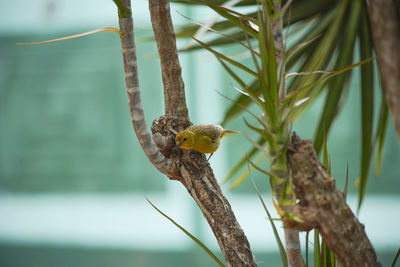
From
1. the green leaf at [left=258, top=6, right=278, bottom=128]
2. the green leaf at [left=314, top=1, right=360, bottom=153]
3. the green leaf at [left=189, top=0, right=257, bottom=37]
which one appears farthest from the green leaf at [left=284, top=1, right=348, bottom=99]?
the green leaf at [left=258, top=6, right=278, bottom=128]

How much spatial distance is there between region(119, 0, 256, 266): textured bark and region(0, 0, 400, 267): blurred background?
2202 mm

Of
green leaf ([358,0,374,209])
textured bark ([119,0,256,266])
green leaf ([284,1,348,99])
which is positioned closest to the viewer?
textured bark ([119,0,256,266])

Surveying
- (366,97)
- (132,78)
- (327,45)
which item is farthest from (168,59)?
(366,97)

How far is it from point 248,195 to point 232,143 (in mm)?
406

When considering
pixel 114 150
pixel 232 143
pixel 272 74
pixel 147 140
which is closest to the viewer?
pixel 272 74

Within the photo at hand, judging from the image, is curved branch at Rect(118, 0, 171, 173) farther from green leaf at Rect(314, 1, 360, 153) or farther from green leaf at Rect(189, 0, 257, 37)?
green leaf at Rect(314, 1, 360, 153)

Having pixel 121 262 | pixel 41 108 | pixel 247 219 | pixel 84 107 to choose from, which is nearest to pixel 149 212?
pixel 121 262

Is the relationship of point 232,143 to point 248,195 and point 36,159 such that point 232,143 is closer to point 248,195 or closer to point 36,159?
point 248,195

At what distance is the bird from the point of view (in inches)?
26.5

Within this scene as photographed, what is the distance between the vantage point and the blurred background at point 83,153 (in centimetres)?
302

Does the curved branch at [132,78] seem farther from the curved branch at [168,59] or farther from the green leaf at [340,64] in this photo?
the green leaf at [340,64]

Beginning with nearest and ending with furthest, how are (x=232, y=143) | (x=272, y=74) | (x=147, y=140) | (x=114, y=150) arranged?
(x=272, y=74), (x=147, y=140), (x=232, y=143), (x=114, y=150)

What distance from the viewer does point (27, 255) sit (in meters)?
3.24

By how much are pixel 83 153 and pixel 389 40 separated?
3.04 m
